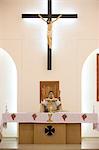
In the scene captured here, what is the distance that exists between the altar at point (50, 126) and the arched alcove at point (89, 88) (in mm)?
1614

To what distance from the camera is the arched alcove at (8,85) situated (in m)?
12.7

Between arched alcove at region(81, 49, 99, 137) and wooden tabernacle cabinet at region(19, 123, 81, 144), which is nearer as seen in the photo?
wooden tabernacle cabinet at region(19, 123, 81, 144)

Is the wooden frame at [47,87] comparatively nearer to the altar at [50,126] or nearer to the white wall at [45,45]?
the white wall at [45,45]

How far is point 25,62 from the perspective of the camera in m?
12.5

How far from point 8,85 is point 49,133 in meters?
2.51

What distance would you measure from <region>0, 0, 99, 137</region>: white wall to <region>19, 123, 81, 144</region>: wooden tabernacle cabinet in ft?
4.76

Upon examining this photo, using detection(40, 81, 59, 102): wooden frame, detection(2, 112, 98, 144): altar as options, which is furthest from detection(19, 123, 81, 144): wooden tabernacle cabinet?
detection(40, 81, 59, 102): wooden frame

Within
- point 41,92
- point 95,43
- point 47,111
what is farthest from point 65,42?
point 47,111

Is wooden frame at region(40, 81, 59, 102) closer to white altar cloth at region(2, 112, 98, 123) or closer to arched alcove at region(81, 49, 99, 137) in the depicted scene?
arched alcove at region(81, 49, 99, 137)

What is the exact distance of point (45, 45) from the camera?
12555mm

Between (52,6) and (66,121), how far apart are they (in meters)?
3.76

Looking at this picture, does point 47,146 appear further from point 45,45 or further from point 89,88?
point 45,45

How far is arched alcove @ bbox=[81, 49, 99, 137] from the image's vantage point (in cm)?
1266

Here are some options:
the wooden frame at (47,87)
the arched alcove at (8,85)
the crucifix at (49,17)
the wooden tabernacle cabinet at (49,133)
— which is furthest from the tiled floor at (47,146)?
the crucifix at (49,17)
